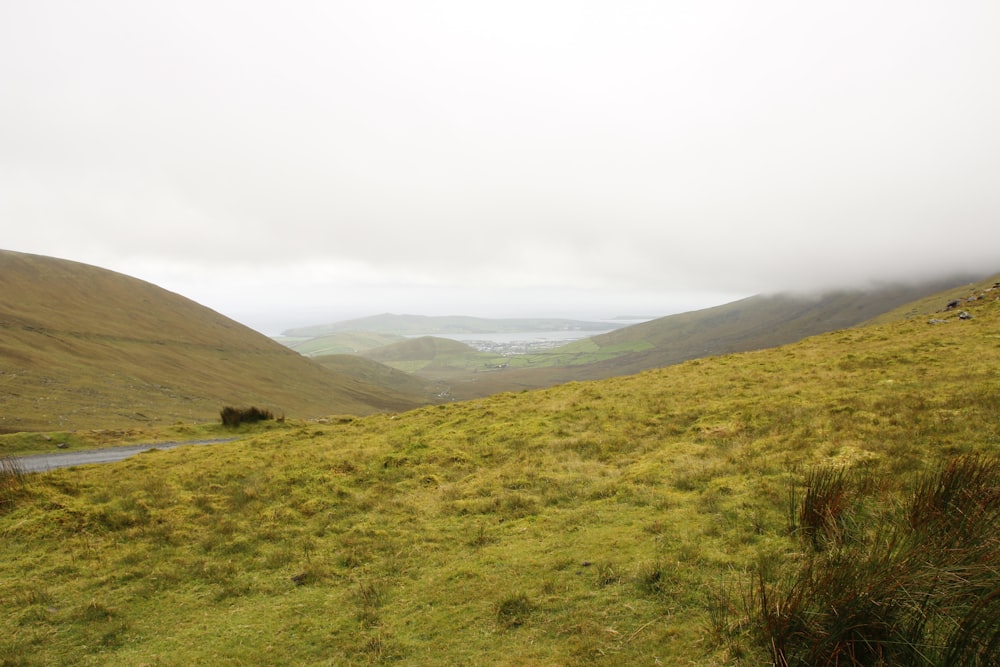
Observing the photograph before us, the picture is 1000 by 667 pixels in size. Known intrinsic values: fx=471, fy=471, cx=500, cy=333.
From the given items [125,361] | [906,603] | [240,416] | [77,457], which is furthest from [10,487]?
[125,361]

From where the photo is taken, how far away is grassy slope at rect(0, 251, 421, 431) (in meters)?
45.8

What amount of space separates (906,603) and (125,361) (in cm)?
8953

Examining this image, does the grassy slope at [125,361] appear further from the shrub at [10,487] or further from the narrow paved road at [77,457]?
the shrub at [10,487]

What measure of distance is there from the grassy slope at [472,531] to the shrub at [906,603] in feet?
2.79

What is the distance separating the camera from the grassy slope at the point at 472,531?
6.92 meters

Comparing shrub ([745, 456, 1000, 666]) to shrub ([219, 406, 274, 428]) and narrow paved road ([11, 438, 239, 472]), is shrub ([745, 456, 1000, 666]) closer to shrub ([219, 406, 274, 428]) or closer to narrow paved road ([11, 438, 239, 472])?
narrow paved road ([11, 438, 239, 472])

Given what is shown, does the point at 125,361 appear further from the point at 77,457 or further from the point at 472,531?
the point at 472,531

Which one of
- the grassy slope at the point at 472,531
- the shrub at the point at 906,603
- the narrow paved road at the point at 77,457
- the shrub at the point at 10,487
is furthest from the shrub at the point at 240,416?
the shrub at the point at 906,603

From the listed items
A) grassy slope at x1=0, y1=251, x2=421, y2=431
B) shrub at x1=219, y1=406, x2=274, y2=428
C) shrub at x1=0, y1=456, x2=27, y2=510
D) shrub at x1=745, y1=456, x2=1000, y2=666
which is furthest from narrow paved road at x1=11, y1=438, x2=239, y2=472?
shrub at x1=745, y1=456, x2=1000, y2=666

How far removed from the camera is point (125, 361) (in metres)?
70.8

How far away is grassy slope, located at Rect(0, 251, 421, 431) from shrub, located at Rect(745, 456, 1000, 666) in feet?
157

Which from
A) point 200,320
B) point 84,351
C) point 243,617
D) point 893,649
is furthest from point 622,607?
point 200,320

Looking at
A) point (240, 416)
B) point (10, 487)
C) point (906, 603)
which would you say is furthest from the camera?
point (240, 416)

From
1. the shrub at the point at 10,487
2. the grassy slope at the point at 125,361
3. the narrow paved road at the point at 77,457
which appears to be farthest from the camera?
the grassy slope at the point at 125,361
